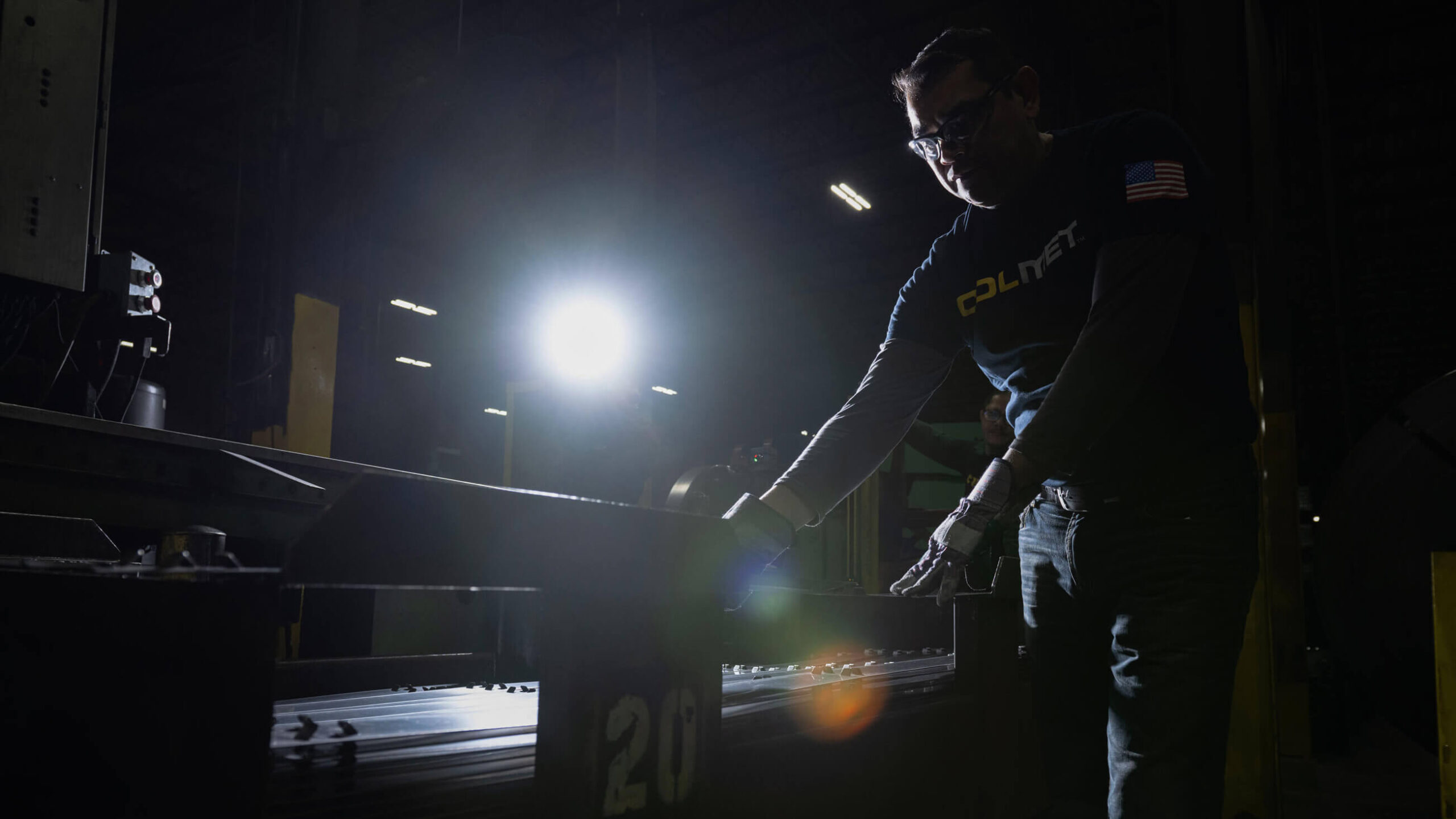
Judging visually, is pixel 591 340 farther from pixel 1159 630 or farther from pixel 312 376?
pixel 1159 630

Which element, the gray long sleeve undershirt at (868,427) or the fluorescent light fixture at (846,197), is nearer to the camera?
the gray long sleeve undershirt at (868,427)

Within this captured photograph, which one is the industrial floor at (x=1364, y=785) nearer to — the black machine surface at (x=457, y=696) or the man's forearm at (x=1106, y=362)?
the man's forearm at (x=1106, y=362)

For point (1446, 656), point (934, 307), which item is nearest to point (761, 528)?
point (934, 307)

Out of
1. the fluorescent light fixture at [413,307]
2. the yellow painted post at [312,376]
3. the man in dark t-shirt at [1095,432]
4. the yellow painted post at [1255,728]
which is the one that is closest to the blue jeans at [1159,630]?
the man in dark t-shirt at [1095,432]

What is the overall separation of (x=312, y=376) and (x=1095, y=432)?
173 inches

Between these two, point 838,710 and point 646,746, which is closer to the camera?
point 646,746

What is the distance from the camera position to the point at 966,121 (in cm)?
135

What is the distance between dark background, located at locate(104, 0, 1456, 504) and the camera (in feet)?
14.4

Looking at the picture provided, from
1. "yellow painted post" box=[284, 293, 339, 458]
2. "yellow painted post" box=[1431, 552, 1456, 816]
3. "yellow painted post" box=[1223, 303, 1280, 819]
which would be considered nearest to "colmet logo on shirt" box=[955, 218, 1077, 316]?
"yellow painted post" box=[1431, 552, 1456, 816]

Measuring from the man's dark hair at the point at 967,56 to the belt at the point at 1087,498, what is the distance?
637mm

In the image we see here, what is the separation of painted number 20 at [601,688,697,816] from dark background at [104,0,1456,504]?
3081mm

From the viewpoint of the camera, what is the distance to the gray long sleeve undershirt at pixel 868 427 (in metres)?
1.37

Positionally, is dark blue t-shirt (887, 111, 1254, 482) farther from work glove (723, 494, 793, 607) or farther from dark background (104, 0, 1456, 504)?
dark background (104, 0, 1456, 504)

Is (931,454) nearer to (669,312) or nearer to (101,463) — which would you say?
(101,463)
